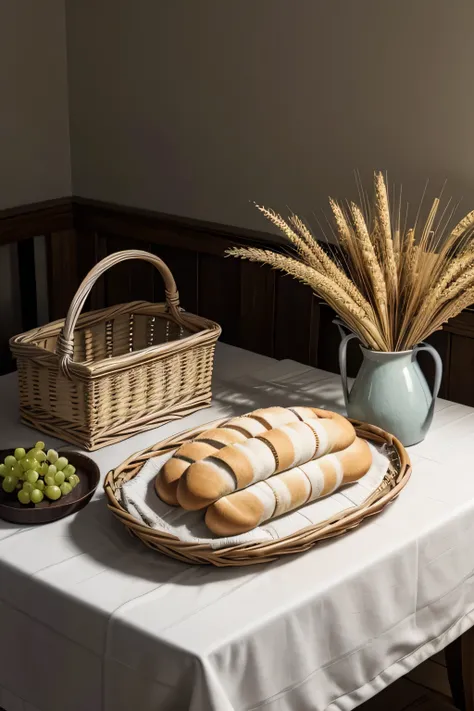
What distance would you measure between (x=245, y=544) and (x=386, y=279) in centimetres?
61

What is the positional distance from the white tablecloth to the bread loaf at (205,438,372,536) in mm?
68

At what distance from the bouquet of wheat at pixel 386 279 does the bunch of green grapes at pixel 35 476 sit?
0.46 metres

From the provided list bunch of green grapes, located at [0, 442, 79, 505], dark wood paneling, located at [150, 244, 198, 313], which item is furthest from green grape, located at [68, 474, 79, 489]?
dark wood paneling, located at [150, 244, 198, 313]

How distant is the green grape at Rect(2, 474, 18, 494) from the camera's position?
141 cm

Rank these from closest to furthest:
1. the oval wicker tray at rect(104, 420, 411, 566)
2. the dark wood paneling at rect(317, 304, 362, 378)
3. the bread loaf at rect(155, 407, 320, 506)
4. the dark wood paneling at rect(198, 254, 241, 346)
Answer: the oval wicker tray at rect(104, 420, 411, 566) < the bread loaf at rect(155, 407, 320, 506) < the dark wood paneling at rect(317, 304, 362, 378) < the dark wood paneling at rect(198, 254, 241, 346)

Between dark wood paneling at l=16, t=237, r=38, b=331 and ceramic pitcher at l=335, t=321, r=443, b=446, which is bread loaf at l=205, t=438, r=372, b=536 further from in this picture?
dark wood paneling at l=16, t=237, r=38, b=331

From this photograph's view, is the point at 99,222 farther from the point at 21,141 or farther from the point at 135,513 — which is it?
the point at 135,513

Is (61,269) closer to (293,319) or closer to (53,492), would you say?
(293,319)

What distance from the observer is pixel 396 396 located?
1665 millimetres

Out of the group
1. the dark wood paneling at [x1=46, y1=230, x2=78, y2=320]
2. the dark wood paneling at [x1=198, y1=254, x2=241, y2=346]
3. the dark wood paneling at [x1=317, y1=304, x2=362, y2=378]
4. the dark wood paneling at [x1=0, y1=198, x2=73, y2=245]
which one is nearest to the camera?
the dark wood paneling at [x1=317, y1=304, x2=362, y2=378]

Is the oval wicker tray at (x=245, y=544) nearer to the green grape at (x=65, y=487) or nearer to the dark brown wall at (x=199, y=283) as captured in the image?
the green grape at (x=65, y=487)

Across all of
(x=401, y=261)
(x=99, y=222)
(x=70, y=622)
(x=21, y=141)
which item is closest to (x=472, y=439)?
(x=401, y=261)

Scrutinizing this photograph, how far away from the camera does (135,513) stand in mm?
1354

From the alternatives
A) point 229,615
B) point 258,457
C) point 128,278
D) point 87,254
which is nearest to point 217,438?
point 258,457
